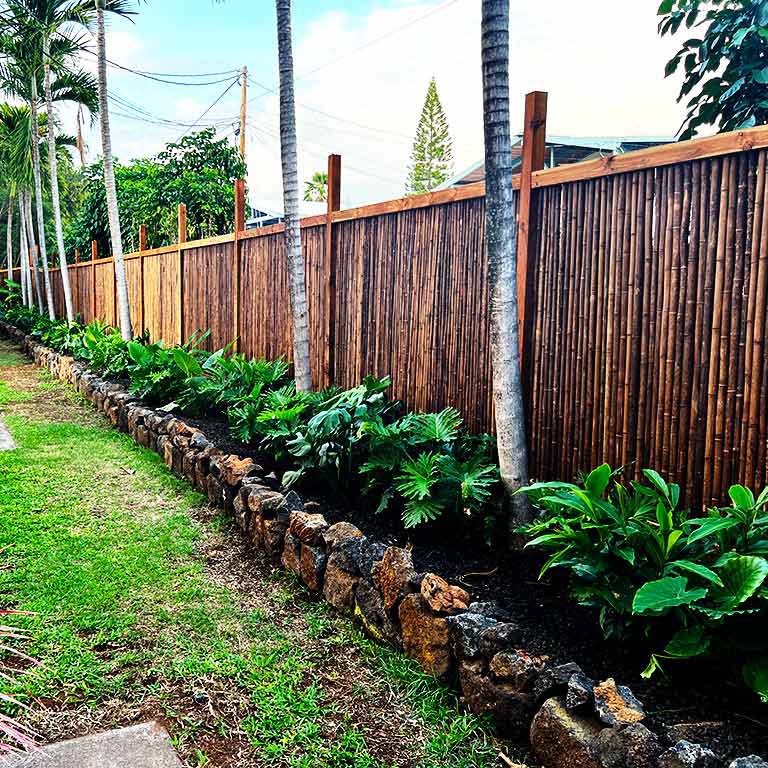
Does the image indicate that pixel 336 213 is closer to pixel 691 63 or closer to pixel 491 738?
pixel 691 63

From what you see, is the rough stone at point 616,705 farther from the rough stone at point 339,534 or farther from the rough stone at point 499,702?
the rough stone at point 339,534

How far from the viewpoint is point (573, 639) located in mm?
2588

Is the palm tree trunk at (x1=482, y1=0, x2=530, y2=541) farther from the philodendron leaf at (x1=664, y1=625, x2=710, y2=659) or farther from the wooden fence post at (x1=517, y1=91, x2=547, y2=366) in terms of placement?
the philodendron leaf at (x1=664, y1=625, x2=710, y2=659)

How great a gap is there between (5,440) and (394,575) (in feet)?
15.3

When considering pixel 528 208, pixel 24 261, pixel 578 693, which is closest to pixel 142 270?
pixel 528 208

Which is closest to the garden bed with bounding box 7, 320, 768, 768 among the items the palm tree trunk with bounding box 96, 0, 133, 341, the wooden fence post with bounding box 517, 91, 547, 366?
the wooden fence post with bounding box 517, 91, 547, 366

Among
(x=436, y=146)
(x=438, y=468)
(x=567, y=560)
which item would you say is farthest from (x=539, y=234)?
(x=436, y=146)

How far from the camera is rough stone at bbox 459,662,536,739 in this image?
92.0 inches

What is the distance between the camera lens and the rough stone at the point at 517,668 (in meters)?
2.33

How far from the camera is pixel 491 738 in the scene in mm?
2379

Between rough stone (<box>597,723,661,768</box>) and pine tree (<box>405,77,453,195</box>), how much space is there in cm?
3927

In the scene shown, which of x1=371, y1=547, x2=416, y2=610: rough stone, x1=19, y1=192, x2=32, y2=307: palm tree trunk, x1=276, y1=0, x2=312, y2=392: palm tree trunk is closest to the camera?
x1=371, y1=547, x2=416, y2=610: rough stone

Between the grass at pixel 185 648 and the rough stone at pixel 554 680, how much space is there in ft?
0.86

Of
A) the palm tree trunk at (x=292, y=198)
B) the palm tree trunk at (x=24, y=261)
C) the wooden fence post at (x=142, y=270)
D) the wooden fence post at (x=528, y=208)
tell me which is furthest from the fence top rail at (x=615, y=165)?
the palm tree trunk at (x=24, y=261)
